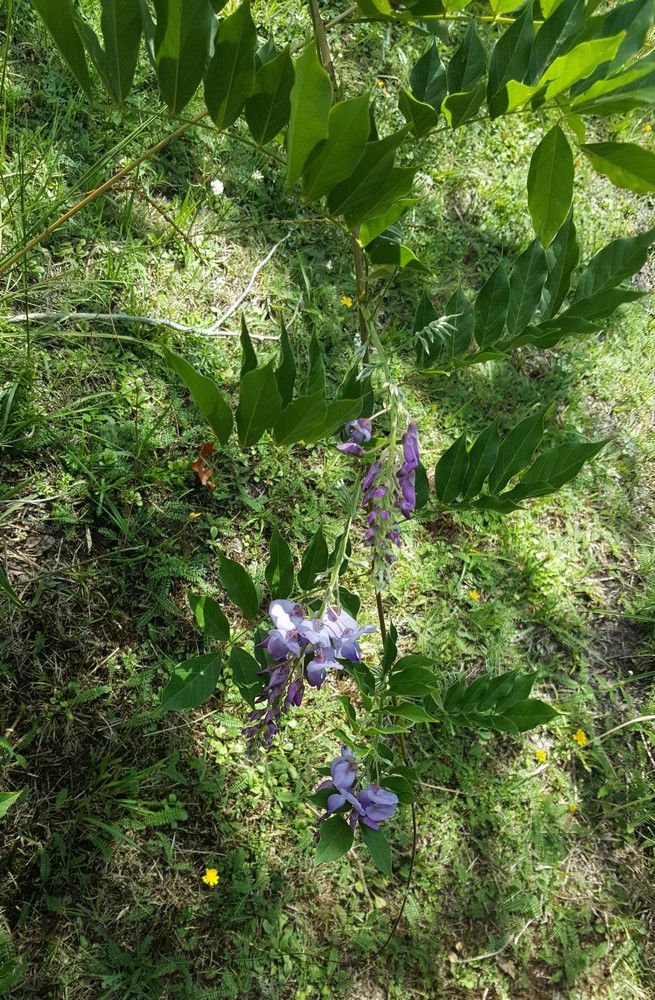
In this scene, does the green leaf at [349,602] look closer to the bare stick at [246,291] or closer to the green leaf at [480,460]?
the green leaf at [480,460]

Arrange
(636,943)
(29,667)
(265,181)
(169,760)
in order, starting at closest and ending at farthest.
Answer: (29,667) < (169,760) < (636,943) < (265,181)

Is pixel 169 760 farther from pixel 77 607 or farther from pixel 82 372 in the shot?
pixel 82 372

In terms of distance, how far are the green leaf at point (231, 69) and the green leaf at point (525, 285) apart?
49 cm

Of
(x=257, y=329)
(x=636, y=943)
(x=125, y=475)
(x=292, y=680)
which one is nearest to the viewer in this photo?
(x=292, y=680)

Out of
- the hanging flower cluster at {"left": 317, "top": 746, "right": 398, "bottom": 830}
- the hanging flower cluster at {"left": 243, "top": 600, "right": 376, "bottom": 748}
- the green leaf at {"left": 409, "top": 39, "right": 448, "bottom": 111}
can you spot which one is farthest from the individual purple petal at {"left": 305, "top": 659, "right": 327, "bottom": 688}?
the green leaf at {"left": 409, "top": 39, "right": 448, "bottom": 111}

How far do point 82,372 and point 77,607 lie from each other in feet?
2.01

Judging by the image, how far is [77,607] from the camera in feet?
5.70

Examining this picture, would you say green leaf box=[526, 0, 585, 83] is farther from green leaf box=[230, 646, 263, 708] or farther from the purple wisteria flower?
green leaf box=[230, 646, 263, 708]

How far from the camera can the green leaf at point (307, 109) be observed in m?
0.72

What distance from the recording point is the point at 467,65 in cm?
116

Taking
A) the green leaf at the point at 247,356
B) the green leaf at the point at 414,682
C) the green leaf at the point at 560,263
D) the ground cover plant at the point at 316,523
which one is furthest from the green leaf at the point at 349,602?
the green leaf at the point at 560,263

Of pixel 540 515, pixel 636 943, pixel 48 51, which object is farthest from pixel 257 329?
pixel 636 943

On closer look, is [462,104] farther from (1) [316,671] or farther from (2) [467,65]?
(1) [316,671]

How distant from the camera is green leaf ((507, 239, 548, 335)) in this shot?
1.17m
